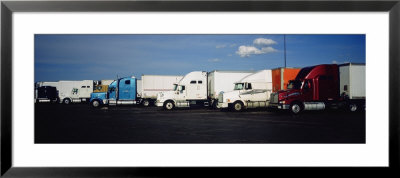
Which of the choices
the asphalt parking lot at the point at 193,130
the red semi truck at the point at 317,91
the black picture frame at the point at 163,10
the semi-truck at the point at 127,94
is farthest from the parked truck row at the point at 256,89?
the black picture frame at the point at 163,10

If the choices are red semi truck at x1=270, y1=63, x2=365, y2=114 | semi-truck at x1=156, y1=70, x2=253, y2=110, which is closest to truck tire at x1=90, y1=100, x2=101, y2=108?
semi-truck at x1=156, y1=70, x2=253, y2=110

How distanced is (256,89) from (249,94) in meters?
0.56

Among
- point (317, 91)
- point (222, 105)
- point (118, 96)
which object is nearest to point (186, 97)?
point (222, 105)

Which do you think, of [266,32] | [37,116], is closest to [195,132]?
[266,32]

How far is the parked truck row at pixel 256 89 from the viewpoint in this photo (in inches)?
454

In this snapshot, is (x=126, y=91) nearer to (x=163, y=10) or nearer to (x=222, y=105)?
(x=222, y=105)

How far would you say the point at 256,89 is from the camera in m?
14.1

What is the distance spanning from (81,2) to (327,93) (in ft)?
31.1

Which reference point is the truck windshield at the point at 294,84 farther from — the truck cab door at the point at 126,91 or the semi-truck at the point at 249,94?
the truck cab door at the point at 126,91

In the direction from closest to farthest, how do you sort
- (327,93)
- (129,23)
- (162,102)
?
(129,23) < (327,93) < (162,102)

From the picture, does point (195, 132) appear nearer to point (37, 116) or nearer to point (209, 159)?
point (209, 159)

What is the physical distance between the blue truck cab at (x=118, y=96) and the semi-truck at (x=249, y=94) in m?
4.97

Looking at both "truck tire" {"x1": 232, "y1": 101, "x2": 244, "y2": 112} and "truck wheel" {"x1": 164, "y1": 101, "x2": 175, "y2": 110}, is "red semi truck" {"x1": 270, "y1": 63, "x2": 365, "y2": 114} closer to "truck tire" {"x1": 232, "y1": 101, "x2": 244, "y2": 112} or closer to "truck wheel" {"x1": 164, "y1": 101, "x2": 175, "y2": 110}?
"truck tire" {"x1": 232, "y1": 101, "x2": 244, "y2": 112}

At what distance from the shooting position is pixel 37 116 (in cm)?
796
